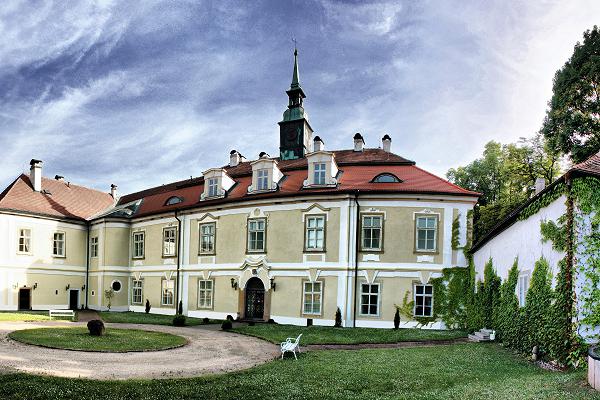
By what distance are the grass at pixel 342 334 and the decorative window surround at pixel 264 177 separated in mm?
7969

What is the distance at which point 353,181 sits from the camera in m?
25.0

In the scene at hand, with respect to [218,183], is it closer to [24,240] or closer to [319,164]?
[319,164]

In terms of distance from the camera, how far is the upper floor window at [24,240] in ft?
104

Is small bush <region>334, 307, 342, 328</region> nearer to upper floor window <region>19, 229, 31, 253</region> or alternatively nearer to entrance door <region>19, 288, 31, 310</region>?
entrance door <region>19, 288, 31, 310</region>

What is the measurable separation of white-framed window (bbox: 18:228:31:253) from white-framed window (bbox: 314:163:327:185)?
71.4ft

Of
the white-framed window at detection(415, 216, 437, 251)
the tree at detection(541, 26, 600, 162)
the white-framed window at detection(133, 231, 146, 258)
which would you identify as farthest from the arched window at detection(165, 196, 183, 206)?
the tree at detection(541, 26, 600, 162)

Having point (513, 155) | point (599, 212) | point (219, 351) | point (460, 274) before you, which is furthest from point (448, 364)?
point (513, 155)

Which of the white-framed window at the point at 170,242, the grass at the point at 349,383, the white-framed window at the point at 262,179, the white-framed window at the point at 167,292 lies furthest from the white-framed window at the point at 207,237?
the grass at the point at 349,383

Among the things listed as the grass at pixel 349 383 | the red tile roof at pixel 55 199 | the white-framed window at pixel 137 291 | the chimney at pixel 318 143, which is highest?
the chimney at pixel 318 143

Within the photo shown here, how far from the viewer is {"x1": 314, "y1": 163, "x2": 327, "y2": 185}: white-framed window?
2516 centimetres

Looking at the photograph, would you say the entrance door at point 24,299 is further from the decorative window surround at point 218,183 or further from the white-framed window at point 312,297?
the white-framed window at point 312,297

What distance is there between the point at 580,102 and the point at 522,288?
19514mm

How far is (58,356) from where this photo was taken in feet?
42.5

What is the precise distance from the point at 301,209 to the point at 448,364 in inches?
531
